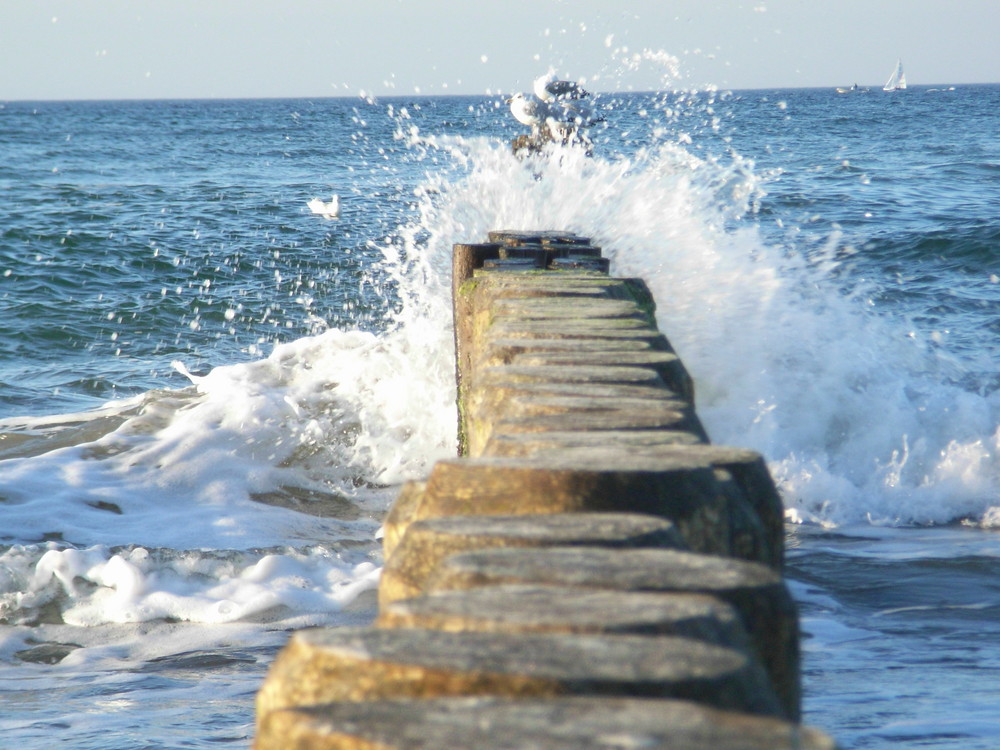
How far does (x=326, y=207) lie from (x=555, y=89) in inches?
234

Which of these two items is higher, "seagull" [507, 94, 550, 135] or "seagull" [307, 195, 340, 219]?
"seagull" [507, 94, 550, 135]

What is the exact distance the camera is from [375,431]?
588 centimetres

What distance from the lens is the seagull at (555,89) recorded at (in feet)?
29.1

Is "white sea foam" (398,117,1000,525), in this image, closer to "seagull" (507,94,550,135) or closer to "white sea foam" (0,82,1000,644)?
"white sea foam" (0,82,1000,644)


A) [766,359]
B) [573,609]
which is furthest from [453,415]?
[573,609]

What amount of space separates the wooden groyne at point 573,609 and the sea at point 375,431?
1536 mm

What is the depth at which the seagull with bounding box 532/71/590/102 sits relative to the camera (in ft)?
29.1

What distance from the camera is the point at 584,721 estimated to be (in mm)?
825

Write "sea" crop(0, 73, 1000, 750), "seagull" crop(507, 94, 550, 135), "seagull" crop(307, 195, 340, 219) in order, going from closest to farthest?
"sea" crop(0, 73, 1000, 750) → "seagull" crop(507, 94, 550, 135) → "seagull" crop(307, 195, 340, 219)

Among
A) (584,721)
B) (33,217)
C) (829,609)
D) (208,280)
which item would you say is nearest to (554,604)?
(584,721)

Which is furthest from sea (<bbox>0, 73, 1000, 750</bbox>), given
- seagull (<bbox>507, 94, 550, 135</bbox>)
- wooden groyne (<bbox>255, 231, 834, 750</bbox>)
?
seagull (<bbox>507, 94, 550, 135</bbox>)

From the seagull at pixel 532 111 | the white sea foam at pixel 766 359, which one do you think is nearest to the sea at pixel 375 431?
the white sea foam at pixel 766 359

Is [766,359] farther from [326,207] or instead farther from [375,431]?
[326,207]

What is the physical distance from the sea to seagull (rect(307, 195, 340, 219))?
161 centimetres
